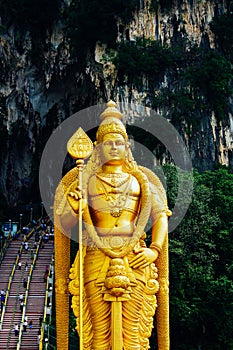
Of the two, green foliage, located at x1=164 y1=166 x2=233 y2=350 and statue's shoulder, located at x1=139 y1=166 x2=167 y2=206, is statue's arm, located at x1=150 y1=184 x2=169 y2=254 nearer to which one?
statue's shoulder, located at x1=139 y1=166 x2=167 y2=206

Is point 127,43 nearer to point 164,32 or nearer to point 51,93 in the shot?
point 164,32

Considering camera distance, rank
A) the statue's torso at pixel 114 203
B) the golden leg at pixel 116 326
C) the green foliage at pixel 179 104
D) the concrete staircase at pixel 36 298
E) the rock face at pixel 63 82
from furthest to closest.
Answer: the rock face at pixel 63 82 → the green foliage at pixel 179 104 → the concrete staircase at pixel 36 298 → the statue's torso at pixel 114 203 → the golden leg at pixel 116 326

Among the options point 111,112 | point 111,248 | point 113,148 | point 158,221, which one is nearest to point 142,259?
point 111,248

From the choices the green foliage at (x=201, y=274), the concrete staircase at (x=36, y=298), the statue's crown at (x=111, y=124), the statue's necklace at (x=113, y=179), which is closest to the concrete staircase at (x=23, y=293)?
the concrete staircase at (x=36, y=298)

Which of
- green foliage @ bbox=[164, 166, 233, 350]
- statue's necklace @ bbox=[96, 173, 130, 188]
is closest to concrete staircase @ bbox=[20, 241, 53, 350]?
green foliage @ bbox=[164, 166, 233, 350]

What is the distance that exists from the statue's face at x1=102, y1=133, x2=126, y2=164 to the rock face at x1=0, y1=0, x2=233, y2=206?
16.1 meters

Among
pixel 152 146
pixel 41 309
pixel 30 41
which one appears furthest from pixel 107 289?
pixel 30 41

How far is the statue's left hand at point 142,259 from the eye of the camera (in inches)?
244

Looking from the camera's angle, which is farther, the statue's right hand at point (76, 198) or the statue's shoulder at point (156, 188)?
the statue's shoulder at point (156, 188)

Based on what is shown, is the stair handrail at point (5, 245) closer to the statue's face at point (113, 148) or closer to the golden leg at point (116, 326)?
the statue's face at point (113, 148)

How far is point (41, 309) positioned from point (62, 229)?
7.87 m

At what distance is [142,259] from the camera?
6199 millimetres

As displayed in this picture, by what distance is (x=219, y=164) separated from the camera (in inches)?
854

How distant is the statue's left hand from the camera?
6.20m
